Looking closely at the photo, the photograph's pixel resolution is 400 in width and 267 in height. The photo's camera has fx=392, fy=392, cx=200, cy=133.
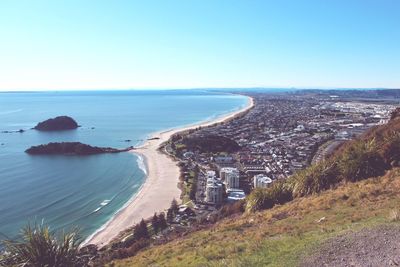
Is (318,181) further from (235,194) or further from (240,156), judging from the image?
(240,156)

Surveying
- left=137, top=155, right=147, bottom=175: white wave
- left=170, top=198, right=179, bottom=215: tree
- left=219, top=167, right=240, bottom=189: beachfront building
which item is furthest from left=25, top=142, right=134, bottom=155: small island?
left=170, top=198, right=179, bottom=215: tree

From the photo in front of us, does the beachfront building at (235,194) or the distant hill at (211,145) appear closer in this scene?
the beachfront building at (235,194)

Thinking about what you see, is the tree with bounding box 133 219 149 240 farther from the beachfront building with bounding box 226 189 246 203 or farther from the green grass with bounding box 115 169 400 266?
the green grass with bounding box 115 169 400 266

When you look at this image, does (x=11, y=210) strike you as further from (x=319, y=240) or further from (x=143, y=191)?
(x=319, y=240)

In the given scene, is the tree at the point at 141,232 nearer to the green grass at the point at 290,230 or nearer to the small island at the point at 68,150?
the green grass at the point at 290,230

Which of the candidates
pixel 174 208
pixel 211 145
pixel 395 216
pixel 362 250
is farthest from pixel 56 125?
pixel 362 250

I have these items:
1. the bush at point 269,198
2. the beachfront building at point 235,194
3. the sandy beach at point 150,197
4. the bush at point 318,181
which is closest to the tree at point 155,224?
the sandy beach at point 150,197

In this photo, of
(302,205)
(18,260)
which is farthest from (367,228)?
(18,260)
